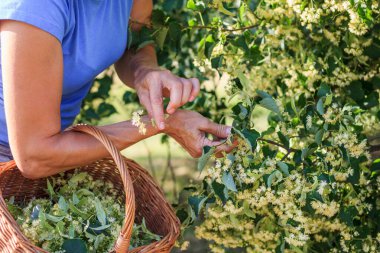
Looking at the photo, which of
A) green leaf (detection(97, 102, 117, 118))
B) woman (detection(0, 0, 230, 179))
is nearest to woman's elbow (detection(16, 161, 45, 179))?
woman (detection(0, 0, 230, 179))

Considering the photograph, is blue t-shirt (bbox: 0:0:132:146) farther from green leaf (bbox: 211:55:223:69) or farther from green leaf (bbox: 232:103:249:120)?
green leaf (bbox: 232:103:249:120)

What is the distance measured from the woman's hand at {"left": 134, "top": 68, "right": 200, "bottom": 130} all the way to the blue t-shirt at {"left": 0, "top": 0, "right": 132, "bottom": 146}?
147mm

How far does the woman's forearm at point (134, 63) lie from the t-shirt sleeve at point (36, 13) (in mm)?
437

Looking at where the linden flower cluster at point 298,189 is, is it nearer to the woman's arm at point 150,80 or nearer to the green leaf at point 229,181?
the green leaf at point 229,181

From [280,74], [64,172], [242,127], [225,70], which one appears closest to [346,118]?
[242,127]

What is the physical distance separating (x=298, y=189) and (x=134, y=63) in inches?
25.3

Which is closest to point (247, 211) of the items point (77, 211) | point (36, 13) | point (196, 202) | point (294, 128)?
point (196, 202)

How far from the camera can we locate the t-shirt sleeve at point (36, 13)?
169cm

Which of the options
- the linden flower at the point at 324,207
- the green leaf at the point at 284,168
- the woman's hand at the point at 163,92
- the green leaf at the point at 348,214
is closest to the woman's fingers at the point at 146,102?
the woman's hand at the point at 163,92

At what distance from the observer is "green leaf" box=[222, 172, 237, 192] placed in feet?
6.00

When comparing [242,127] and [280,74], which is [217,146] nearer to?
[242,127]

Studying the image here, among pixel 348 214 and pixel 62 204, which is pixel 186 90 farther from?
pixel 348 214

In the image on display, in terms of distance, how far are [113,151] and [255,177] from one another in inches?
15.0

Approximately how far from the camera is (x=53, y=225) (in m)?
1.83
